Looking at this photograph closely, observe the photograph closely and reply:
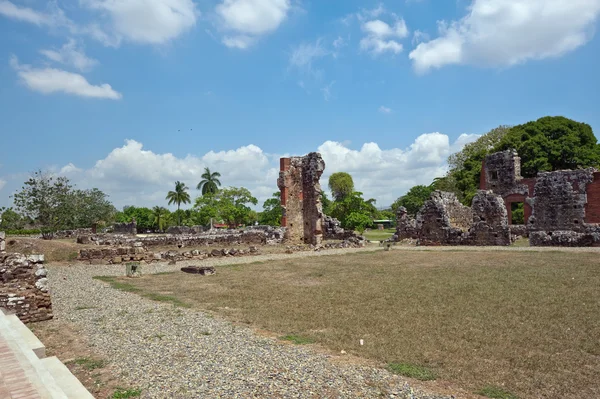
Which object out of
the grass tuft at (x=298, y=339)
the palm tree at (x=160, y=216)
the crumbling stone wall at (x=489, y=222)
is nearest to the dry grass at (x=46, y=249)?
the grass tuft at (x=298, y=339)

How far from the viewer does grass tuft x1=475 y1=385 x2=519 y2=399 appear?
423cm

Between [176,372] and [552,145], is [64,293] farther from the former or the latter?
[552,145]

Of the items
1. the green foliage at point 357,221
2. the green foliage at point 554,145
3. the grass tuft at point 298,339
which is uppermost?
the green foliage at point 554,145

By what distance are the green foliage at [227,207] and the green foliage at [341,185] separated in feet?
70.2

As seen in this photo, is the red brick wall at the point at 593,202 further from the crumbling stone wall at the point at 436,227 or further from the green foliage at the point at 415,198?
the green foliage at the point at 415,198

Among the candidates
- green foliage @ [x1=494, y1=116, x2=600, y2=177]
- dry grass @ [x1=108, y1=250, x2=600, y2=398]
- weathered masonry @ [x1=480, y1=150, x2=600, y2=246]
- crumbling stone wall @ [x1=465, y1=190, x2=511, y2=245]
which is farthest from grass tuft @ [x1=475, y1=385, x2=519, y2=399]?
green foliage @ [x1=494, y1=116, x2=600, y2=177]

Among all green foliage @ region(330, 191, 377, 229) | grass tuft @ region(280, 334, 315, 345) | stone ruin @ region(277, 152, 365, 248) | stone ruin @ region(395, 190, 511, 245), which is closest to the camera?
grass tuft @ region(280, 334, 315, 345)

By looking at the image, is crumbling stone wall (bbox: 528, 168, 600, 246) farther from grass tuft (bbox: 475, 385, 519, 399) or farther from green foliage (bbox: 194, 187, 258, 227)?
green foliage (bbox: 194, 187, 258, 227)

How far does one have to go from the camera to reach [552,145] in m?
37.6

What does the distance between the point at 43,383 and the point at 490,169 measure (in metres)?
36.8

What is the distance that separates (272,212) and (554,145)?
135ft

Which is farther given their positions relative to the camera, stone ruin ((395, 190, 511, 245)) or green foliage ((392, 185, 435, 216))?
green foliage ((392, 185, 435, 216))

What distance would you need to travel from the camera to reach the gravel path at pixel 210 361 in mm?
4469

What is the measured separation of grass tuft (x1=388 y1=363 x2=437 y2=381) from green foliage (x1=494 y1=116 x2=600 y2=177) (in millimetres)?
37810
